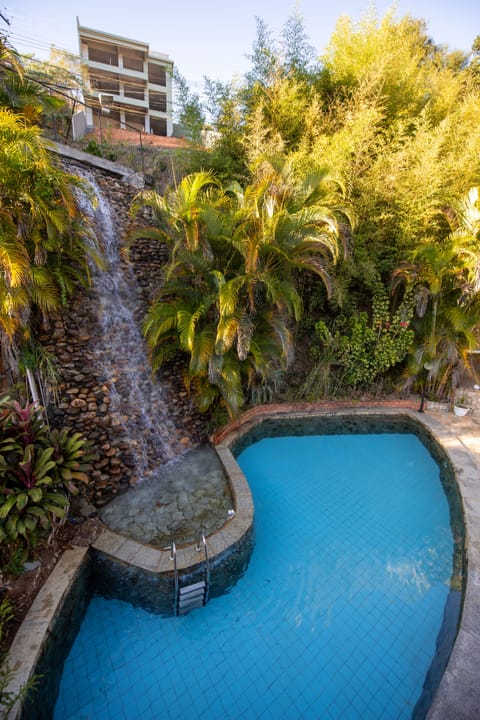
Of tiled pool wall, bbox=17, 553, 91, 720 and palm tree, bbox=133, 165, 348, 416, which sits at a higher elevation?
palm tree, bbox=133, 165, 348, 416

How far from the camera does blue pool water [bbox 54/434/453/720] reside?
8.88ft

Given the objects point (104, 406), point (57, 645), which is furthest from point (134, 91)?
point (57, 645)

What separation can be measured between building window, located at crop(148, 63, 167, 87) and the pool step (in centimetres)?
2671

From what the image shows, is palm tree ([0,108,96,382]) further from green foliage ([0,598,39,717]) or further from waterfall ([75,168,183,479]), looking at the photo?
green foliage ([0,598,39,717])

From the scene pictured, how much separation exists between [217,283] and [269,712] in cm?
458

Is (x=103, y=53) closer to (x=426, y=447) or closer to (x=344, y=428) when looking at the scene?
(x=344, y=428)

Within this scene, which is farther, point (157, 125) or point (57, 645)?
point (157, 125)

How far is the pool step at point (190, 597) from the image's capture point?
3.27 meters

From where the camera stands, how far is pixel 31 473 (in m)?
3.28

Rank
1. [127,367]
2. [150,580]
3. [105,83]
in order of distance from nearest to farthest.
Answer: [150,580] → [127,367] → [105,83]

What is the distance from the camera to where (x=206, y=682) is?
2803 millimetres

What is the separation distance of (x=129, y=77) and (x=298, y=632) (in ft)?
87.4

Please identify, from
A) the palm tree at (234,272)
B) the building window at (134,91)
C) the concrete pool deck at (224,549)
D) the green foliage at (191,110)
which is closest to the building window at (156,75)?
the building window at (134,91)

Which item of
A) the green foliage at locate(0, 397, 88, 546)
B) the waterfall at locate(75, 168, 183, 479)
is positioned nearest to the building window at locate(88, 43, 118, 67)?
the waterfall at locate(75, 168, 183, 479)
